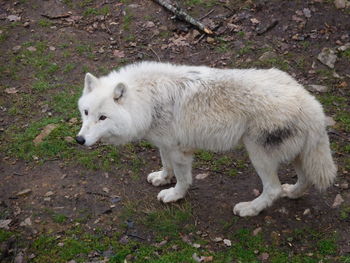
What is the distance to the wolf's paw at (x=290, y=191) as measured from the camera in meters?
6.01

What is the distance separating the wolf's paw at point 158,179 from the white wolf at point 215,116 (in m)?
0.83

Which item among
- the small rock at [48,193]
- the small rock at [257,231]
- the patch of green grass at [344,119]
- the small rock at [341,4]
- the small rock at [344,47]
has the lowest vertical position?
the small rock at [48,193]

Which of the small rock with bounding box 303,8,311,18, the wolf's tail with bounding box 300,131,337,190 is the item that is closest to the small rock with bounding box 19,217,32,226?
the wolf's tail with bounding box 300,131,337,190

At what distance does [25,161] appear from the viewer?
7.16m

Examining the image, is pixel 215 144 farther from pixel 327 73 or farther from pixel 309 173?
pixel 327 73

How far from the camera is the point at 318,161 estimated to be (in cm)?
529

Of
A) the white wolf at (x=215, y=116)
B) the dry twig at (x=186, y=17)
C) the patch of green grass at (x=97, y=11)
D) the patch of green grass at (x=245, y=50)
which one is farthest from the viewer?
the patch of green grass at (x=97, y=11)

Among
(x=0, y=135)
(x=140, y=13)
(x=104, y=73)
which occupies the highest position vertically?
(x=140, y=13)

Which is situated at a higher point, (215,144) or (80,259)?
(215,144)

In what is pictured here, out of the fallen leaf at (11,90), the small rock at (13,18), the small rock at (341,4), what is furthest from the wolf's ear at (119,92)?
the small rock at (13,18)

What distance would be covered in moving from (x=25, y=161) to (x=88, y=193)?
147 centimetres

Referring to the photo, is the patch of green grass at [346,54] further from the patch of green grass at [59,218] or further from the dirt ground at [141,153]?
the patch of green grass at [59,218]

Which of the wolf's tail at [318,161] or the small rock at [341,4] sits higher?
the small rock at [341,4]

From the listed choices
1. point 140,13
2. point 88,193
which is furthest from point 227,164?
point 140,13
